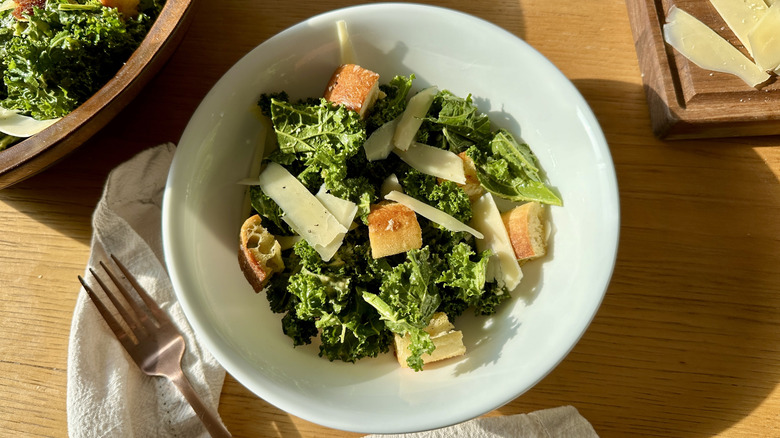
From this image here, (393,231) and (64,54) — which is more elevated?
(64,54)

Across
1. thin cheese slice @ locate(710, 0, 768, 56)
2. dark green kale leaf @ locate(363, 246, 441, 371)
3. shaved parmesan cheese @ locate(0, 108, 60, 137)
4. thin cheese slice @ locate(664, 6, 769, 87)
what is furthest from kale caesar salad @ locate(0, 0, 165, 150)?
thin cheese slice @ locate(710, 0, 768, 56)

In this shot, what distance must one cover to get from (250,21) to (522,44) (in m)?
0.88

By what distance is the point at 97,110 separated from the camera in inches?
50.9

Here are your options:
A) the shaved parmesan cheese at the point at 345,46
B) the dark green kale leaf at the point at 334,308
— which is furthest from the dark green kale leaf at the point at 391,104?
the dark green kale leaf at the point at 334,308

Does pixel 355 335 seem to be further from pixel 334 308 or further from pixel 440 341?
pixel 440 341

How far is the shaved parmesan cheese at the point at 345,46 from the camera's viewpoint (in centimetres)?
145

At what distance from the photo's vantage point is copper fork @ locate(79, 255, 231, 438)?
1491 millimetres

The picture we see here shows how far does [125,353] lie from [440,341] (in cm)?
85

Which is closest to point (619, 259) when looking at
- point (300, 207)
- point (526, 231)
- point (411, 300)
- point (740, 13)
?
point (526, 231)

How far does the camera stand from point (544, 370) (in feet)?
4.09

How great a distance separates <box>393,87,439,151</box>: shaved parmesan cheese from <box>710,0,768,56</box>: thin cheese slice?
2.92 feet

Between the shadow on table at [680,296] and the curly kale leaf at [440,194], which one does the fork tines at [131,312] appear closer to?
the curly kale leaf at [440,194]

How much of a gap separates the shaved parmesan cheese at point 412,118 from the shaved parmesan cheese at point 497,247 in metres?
0.25

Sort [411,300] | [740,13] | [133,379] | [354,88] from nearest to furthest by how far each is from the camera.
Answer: [411,300] → [354,88] → [133,379] → [740,13]
